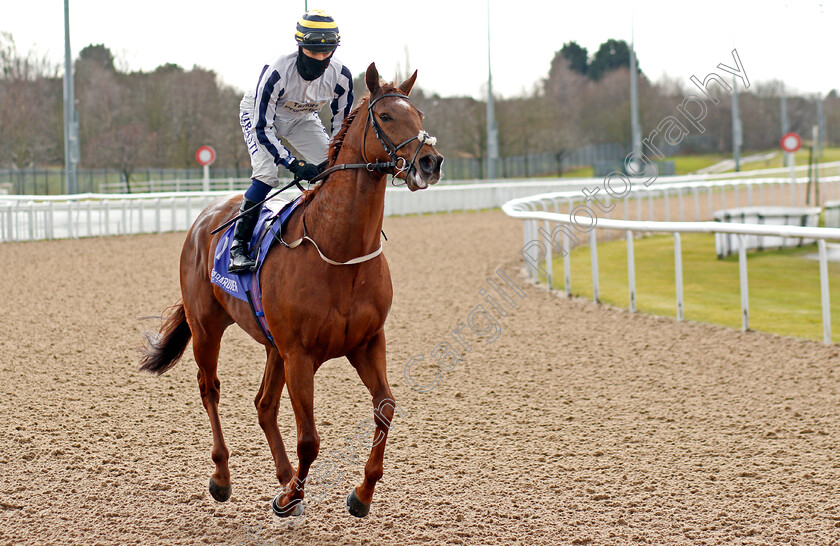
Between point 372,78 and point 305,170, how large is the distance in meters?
0.61

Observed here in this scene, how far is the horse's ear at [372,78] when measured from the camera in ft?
10.7

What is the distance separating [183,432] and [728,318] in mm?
5590

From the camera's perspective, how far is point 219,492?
3828mm

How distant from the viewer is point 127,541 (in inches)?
133

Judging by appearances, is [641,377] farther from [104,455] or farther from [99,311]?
[99,311]

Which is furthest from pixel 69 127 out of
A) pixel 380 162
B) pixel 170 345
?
pixel 380 162

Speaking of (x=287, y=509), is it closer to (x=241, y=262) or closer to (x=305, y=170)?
(x=241, y=262)

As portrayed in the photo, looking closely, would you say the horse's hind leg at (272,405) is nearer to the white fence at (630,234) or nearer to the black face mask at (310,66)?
the black face mask at (310,66)

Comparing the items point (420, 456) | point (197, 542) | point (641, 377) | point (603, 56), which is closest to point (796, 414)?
point (641, 377)

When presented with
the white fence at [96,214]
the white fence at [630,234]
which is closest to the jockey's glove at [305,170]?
the white fence at [630,234]

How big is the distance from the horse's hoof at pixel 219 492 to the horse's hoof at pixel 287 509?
1.26 feet

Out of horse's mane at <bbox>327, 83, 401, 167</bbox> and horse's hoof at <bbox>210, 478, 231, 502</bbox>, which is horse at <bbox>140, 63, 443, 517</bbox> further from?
horse's hoof at <bbox>210, 478, 231, 502</bbox>

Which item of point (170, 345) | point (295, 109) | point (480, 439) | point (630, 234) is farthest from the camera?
point (630, 234)

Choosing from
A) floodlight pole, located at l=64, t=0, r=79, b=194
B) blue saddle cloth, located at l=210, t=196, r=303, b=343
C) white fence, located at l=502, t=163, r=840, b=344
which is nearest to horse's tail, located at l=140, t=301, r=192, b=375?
blue saddle cloth, located at l=210, t=196, r=303, b=343
